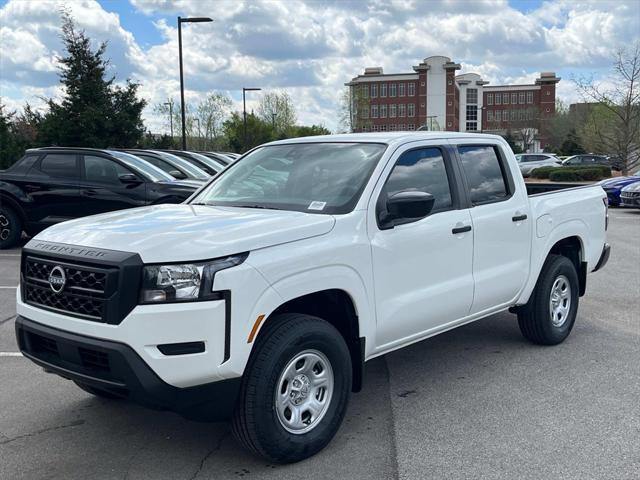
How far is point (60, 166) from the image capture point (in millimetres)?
12180

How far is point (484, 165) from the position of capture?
18.5 feet

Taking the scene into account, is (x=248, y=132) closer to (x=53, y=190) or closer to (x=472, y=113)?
(x=53, y=190)

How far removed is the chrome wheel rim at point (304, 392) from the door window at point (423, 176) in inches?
51.1

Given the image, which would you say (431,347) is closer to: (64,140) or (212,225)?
(212,225)

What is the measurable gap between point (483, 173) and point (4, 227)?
32.0ft

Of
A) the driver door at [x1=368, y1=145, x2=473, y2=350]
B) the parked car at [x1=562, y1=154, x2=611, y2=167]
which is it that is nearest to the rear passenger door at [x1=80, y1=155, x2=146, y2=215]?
the driver door at [x1=368, y1=145, x2=473, y2=350]

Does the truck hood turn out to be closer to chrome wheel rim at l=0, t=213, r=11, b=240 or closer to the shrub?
chrome wheel rim at l=0, t=213, r=11, b=240

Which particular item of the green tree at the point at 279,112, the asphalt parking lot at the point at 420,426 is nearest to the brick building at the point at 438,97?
the green tree at the point at 279,112

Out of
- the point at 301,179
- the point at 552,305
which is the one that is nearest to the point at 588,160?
the point at 552,305

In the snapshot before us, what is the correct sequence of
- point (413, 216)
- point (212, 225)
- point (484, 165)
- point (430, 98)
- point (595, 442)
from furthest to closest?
point (430, 98) < point (484, 165) < point (413, 216) < point (595, 442) < point (212, 225)

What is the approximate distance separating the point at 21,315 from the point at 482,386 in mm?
3304

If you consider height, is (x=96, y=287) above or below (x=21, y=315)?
above

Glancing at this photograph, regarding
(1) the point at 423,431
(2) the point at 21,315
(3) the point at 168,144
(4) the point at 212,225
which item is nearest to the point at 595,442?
(1) the point at 423,431

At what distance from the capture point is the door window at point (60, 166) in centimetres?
1211
